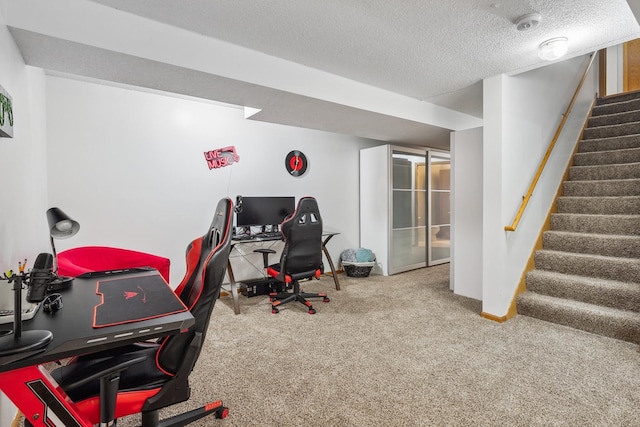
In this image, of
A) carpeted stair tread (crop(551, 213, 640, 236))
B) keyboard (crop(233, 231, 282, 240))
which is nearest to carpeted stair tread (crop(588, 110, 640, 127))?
carpeted stair tread (crop(551, 213, 640, 236))

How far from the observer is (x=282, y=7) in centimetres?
198

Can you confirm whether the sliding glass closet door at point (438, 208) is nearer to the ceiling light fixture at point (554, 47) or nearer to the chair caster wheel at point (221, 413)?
the ceiling light fixture at point (554, 47)

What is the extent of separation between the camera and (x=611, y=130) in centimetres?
436

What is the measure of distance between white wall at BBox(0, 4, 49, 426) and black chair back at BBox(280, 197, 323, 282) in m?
1.97

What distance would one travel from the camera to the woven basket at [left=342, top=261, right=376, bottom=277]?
483cm

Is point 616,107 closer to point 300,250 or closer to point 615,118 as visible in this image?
point 615,118

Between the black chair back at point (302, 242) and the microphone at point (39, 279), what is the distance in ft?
7.50

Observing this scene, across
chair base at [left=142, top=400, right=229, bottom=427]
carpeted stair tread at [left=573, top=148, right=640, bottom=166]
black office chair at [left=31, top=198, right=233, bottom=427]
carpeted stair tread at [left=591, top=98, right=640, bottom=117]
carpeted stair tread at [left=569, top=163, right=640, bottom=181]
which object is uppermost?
carpeted stair tread at [left=591, top=98, right=640, bottom=117]

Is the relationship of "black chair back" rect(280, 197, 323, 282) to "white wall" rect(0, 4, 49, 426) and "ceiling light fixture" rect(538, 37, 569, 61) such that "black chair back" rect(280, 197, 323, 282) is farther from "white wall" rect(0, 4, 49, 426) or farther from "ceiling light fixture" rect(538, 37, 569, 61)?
"ceiling light fixture" rect(538, 37, 569, 61)

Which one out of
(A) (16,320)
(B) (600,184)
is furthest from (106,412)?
(B) (600,184)

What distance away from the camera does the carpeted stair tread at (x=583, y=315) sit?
2625 millimetres

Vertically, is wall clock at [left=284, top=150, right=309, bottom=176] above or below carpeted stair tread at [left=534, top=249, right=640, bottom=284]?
above

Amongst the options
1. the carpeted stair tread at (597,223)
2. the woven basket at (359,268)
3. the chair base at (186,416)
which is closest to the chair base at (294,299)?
the woven basket at (359,268)

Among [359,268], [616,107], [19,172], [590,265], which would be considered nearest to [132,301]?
[19,172]
